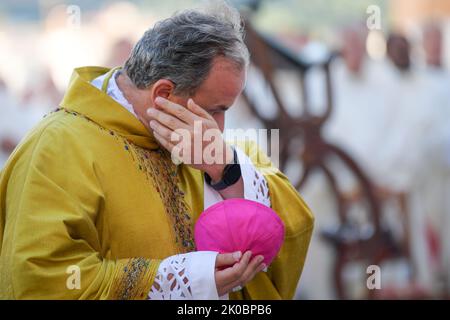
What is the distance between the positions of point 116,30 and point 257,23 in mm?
1024

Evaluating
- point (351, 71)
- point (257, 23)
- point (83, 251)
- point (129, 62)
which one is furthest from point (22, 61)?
point (83, 251)

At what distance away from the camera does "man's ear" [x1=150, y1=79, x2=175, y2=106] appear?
9.53ft

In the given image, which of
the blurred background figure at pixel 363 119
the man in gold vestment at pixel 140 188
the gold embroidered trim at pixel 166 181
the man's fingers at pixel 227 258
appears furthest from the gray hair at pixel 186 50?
the blurred background figure at pixel 363 119

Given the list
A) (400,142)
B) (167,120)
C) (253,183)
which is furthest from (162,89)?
(400,142)

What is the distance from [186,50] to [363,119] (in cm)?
349

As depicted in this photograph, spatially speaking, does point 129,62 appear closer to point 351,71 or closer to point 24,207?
point 24,207

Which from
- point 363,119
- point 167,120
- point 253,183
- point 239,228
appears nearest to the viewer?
point 239,228

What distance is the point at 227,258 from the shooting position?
9.05 ft

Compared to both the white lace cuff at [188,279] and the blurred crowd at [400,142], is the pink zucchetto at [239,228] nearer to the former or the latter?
the white lace cuff at [188,279]

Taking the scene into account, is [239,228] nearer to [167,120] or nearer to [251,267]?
[251,267]

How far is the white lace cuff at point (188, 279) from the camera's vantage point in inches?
109

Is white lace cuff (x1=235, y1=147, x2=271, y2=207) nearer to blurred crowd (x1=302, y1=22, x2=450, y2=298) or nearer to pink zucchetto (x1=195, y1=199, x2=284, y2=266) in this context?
pink zucchetto (x1=195, y1=199, x2=284, y2=266)

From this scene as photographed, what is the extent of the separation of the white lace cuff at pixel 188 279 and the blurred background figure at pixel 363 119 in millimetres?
3273
